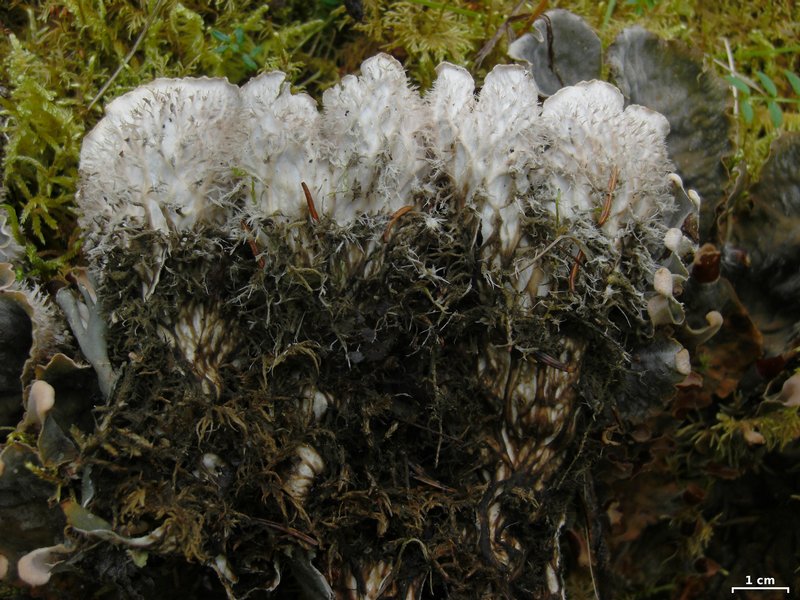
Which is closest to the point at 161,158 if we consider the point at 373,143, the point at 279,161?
the point at 279,161

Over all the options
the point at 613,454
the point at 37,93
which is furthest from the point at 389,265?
the point at 37,93

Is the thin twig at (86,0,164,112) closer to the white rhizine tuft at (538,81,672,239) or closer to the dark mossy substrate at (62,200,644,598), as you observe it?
the dark mossy substrate at (62,200,644,598)

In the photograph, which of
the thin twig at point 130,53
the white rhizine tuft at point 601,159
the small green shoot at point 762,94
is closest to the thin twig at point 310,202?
the white rhizine tuft at point 601,159

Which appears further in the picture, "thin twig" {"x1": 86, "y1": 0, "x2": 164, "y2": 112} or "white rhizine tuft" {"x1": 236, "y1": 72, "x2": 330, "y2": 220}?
"thin twig" {"x1": 86, "y1": 0, "x2": 164, "y2": 112}

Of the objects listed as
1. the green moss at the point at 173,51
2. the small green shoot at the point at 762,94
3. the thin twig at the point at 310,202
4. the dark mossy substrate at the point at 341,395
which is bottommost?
the dark mossy substrate at the point at 341,395

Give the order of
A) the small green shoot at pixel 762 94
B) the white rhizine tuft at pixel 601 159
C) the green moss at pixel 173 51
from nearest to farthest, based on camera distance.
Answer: the white rhizine tuft at pixel 601 159 < the green moss at pixel 173 51 < the small green shoot at pixel 762 94

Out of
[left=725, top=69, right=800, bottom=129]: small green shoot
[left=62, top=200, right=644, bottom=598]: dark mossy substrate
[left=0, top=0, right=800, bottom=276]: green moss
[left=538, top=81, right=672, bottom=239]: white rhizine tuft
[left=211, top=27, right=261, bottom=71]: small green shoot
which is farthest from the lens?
[left=725, top=69, right=800, bottom=129]: small green shoot

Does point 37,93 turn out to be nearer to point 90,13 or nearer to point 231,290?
point 90,13

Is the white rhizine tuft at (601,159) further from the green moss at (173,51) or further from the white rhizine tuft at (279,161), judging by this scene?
the white rhizine tuft at (279,161)

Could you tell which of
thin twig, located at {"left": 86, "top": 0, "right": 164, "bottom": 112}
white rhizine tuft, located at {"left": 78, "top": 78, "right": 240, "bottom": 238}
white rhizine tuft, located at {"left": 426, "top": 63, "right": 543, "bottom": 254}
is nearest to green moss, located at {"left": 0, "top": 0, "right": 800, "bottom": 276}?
thin twig, located at {"left": 86, "top": 0, "right": 164, "bottom": 112}

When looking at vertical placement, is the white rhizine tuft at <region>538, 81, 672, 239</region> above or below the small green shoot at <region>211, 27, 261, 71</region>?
below

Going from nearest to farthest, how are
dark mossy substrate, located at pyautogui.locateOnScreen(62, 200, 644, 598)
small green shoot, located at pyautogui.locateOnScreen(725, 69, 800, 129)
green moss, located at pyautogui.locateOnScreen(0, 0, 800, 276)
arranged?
1. dark mossy substrate, located at pyautogui.locateOnScreen(62, 200, 644, 598)
2. green moss, located at pyautogui.locateOnScreen(0, 0, 800, 276)
3. small green shoot, located at pyautogui.locateOnScreen(725, 69, 800, 129)
